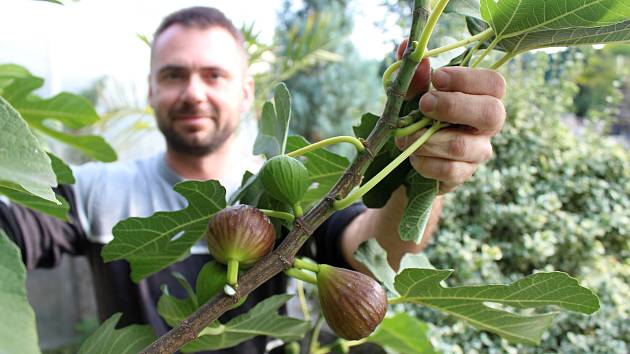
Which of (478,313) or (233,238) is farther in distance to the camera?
(478,313)

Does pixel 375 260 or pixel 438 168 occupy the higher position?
pixel 438 168

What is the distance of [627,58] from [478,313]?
15.3 feet

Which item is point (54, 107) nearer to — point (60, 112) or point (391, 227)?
point (60, 112)

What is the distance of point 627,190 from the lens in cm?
218

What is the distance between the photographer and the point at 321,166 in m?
0.58

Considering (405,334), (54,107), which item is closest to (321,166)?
(405,334)

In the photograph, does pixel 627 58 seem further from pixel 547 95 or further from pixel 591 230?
pixel 591 230

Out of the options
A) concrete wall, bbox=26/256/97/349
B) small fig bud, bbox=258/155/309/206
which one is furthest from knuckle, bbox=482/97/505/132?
concrete wall, bbox=26/256/97/349

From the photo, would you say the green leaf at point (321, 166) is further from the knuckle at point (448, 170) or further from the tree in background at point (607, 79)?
the tree in background at point (607, 79)

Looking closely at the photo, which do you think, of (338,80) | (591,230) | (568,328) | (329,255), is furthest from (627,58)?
(329,255)

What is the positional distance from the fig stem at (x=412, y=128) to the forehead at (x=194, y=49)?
1.16 meters

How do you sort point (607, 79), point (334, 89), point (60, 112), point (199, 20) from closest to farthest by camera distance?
point (60, 112), point (199, 20), point (334, 89), point (607, 79)

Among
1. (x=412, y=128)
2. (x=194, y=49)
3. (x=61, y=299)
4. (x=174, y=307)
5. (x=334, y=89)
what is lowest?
(x=61, y=299)

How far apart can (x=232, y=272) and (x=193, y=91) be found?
1.18 meters
